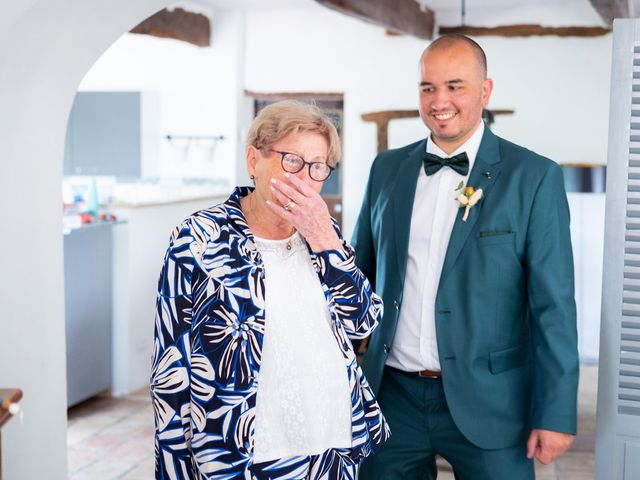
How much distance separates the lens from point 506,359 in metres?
2.03

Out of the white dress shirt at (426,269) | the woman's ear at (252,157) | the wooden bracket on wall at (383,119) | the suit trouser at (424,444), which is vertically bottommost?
the suit trouser at (424,444)

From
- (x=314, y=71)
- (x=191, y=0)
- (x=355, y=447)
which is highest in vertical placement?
(x=191, y=0)

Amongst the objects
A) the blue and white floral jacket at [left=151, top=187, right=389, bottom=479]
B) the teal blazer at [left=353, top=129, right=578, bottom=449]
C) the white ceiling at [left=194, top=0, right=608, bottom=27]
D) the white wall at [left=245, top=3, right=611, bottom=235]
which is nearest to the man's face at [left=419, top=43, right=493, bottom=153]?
the teal blazer at [left=353, top=129, right=578, bottom=449]

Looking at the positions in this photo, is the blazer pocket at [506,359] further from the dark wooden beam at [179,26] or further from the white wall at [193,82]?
the white wall at [193,82]

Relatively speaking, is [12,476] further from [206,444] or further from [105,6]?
[105,6]

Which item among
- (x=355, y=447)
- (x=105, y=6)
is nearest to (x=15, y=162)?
(x=105, y=6)

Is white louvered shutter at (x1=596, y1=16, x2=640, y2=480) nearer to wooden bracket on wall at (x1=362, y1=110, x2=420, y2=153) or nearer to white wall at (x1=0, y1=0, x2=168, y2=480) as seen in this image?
white wall at (x1=0, y1=0, x2=168, y2=480)

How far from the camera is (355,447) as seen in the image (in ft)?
5.78

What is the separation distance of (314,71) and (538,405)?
20.0 ft

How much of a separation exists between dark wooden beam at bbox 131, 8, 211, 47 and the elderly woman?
A: 5198 millimetres

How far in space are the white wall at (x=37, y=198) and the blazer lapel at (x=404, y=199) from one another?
1.15m

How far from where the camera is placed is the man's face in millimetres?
2016

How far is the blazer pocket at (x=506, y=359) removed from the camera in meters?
2.01

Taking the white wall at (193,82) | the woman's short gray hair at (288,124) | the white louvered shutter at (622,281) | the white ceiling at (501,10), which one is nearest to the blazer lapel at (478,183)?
the white louvered shutter at (622,281)
